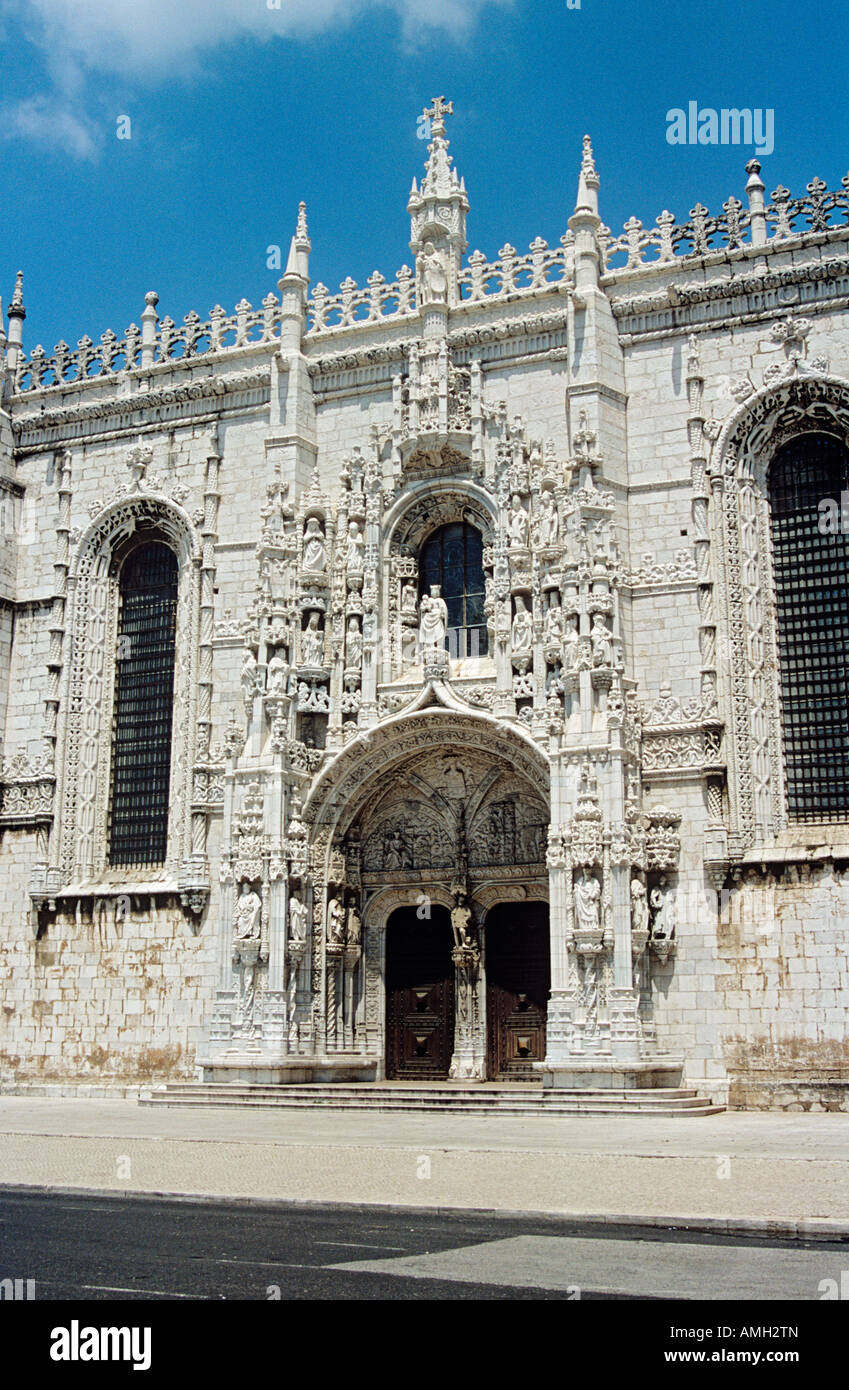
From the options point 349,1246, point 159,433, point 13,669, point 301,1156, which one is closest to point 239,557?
point 159,433

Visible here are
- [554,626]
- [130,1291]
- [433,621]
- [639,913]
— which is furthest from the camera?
[433,621]

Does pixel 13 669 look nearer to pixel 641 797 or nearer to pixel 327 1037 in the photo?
pixel 327 1037

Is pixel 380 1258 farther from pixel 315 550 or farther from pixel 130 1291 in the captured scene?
pixel 315 550

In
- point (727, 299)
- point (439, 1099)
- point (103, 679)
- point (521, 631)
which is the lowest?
point (439, 1099)

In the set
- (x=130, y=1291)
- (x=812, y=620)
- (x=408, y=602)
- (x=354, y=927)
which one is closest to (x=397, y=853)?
(x=354, y=927)

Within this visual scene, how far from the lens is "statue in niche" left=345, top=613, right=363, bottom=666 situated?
27609mm

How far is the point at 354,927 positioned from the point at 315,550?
7047 millimetres

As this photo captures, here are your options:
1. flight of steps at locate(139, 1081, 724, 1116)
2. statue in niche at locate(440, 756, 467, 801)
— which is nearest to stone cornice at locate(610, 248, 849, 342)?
statue in niche at locate(440, 756, 467, 801)

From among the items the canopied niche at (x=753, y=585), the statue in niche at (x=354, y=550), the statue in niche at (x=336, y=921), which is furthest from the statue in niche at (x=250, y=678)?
the canopied niche at (x=753, y=585)

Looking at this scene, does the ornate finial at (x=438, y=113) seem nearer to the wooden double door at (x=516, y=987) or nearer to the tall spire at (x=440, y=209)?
the tall spire at (x=440, y=209)

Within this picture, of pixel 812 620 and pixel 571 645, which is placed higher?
pixel 812 620

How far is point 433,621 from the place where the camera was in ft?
88.6

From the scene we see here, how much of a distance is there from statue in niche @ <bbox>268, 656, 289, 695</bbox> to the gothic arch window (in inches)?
126
